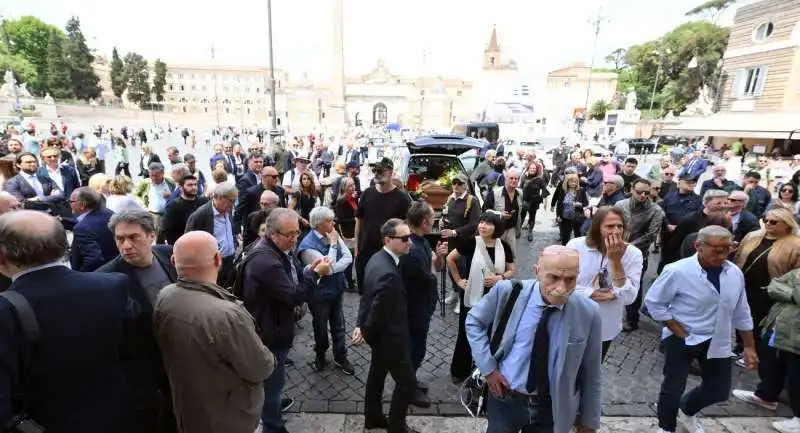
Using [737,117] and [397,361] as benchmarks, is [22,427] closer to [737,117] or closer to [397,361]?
[397,361]

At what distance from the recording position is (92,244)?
3.29 metres

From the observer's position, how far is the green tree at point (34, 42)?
2096 inches

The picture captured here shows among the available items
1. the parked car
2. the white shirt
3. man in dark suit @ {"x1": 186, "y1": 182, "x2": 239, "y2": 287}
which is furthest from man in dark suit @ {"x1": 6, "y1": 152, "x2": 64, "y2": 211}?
the white shirt

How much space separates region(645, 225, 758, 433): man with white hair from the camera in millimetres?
2738

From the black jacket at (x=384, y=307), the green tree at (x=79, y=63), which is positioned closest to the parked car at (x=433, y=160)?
the black jacket at (x=384, y=307)

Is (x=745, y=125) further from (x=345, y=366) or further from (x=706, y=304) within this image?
(x=345, y=366)

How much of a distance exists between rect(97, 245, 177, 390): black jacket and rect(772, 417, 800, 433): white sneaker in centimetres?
453

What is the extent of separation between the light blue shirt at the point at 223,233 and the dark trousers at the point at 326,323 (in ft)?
4.22

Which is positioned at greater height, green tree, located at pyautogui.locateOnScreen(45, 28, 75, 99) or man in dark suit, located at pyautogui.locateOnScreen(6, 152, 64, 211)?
green tree, located at pyautogui.locateOnScreen(45, 28, 75, 99)

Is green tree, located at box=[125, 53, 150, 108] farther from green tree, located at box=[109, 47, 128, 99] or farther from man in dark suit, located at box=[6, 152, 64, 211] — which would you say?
man in dark suit, located at box=[6, 152, 64, 211]

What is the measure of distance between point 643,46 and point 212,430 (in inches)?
2423

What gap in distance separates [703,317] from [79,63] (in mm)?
73949

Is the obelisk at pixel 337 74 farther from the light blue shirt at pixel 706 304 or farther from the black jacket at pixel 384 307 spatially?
the light blue shirt at pixel 706 304

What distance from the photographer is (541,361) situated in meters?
2.03
